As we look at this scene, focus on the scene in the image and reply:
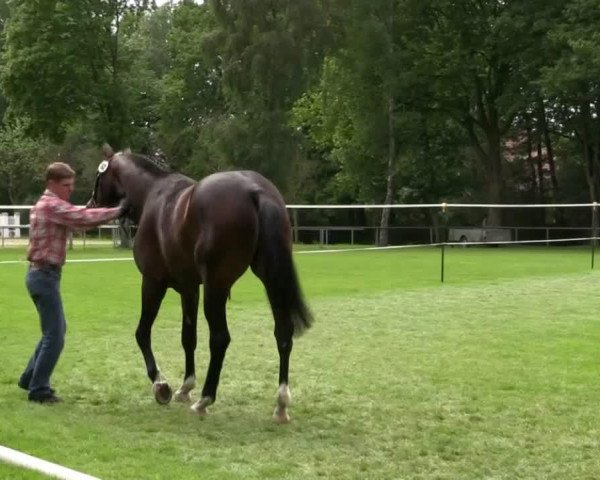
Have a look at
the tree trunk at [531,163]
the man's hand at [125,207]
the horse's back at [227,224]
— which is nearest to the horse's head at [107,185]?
the man's hand at [125,207]

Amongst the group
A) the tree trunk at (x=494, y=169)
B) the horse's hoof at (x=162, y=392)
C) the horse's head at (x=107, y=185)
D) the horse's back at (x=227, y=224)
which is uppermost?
the tree trunk at (x=494, y=169)

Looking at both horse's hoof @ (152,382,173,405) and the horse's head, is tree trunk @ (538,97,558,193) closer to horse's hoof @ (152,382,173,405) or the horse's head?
the horse's head

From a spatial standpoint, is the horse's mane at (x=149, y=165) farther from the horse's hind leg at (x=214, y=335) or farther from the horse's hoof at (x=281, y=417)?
the horse's hoof at (x=281, y=417)

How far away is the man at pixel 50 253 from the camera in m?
6.34

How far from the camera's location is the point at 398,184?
4288 cm

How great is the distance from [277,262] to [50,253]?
Answer: 1.78 meters

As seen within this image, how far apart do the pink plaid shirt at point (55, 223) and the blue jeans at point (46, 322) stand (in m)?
0.12

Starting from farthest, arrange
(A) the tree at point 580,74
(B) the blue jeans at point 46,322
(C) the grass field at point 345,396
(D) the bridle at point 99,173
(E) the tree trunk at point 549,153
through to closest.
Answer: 1. (E) the tree trunk at point 549,153
2. (A) the tree at point 580,74
3. (D) the bridle at point 99,173
4. (B) the blue jeans at point 46,322
5. (C) the grass field at point 345,396

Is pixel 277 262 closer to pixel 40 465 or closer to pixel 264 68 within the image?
pixel 40 465

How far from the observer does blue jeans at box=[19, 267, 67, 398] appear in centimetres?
→ 641

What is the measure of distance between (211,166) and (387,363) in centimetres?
3525

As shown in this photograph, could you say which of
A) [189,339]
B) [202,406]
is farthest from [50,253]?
[202,406]

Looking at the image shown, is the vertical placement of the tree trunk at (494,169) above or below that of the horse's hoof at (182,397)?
above

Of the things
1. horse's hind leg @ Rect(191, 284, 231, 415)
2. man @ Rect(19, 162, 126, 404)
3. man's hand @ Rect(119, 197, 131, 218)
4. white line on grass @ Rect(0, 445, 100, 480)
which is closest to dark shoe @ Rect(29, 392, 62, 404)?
man @ Rect(19, 162, 126, 404)
